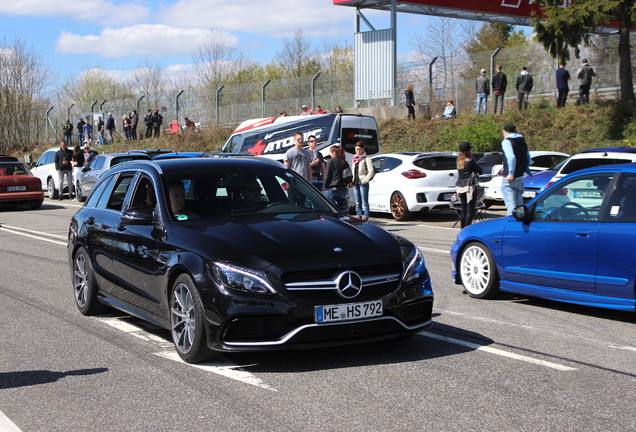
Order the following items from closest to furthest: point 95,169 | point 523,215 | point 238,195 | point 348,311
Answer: point 348,311
point 238,195
point 523,215
point 95,169

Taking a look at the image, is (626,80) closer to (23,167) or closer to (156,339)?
(23,167)

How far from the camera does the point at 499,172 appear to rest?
20.2 m

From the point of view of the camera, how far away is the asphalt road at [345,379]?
4484 millimetres

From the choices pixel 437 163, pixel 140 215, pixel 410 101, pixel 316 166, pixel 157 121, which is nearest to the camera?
pixel 140 215

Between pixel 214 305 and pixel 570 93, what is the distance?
27217 millimetres

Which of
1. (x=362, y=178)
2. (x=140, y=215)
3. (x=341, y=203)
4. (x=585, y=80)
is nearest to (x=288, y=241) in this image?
(x=140, y=215)

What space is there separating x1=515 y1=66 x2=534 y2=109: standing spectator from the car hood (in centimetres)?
2341

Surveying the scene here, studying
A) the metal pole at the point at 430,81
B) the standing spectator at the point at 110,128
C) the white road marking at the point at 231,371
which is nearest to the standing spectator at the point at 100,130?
the standing spectator at the point at 110,128


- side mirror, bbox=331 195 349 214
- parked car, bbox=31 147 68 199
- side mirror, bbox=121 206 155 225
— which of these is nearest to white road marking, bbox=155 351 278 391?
side mirror, bbox=121 206 155 225

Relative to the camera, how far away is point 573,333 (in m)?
6.80

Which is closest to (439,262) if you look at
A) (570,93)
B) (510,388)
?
(510,388)

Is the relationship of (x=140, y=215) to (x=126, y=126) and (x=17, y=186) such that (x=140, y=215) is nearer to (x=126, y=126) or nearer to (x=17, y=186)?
(x=17, y=186)

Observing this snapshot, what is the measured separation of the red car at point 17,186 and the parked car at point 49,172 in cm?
476

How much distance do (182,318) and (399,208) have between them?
13017 millimetres
